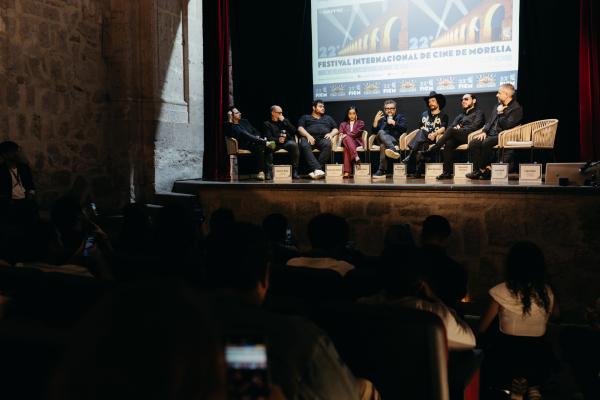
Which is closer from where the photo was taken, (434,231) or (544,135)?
(434,231)

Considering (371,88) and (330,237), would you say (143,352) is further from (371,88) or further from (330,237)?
(371,88)

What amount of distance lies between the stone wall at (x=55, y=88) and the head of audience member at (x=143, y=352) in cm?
566

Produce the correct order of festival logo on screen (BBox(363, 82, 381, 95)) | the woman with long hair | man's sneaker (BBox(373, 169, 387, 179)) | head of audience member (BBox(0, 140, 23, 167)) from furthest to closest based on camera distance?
festival logo on screen (BBox(363, 82, 381, 95)) → man's sneaker (BBox(373, 169, 387, 179)) → head of audience member (BBox(0, 140, 23, 167)) → the woman with long hair

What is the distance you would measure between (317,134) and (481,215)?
3.31m

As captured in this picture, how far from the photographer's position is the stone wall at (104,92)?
581cm

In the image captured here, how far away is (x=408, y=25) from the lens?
782 centimetres

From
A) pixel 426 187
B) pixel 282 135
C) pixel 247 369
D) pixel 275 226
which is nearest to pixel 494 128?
pixel 426 187

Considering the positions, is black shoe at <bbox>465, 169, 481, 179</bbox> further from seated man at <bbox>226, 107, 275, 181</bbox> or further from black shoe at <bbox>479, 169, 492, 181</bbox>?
seated man at <bbox>226, 107, 275, 181</bbox>

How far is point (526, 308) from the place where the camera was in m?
2.36

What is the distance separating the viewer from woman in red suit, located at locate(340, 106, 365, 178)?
7523 millimetres

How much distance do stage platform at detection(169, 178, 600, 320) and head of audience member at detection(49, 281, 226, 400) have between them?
463 cm

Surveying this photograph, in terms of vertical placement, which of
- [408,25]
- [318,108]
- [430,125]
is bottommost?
[430,125]

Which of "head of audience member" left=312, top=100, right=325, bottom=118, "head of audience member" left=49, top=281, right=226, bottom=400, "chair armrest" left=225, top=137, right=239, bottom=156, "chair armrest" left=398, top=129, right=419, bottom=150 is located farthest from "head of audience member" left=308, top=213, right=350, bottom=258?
"head of audience member" left=312, top=100, right=325, bottom=118

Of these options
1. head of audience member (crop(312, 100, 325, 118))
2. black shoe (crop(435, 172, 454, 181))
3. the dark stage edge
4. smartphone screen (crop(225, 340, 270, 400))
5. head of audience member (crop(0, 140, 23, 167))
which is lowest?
smartphone screen (crop(225, 340, 270, 400))
